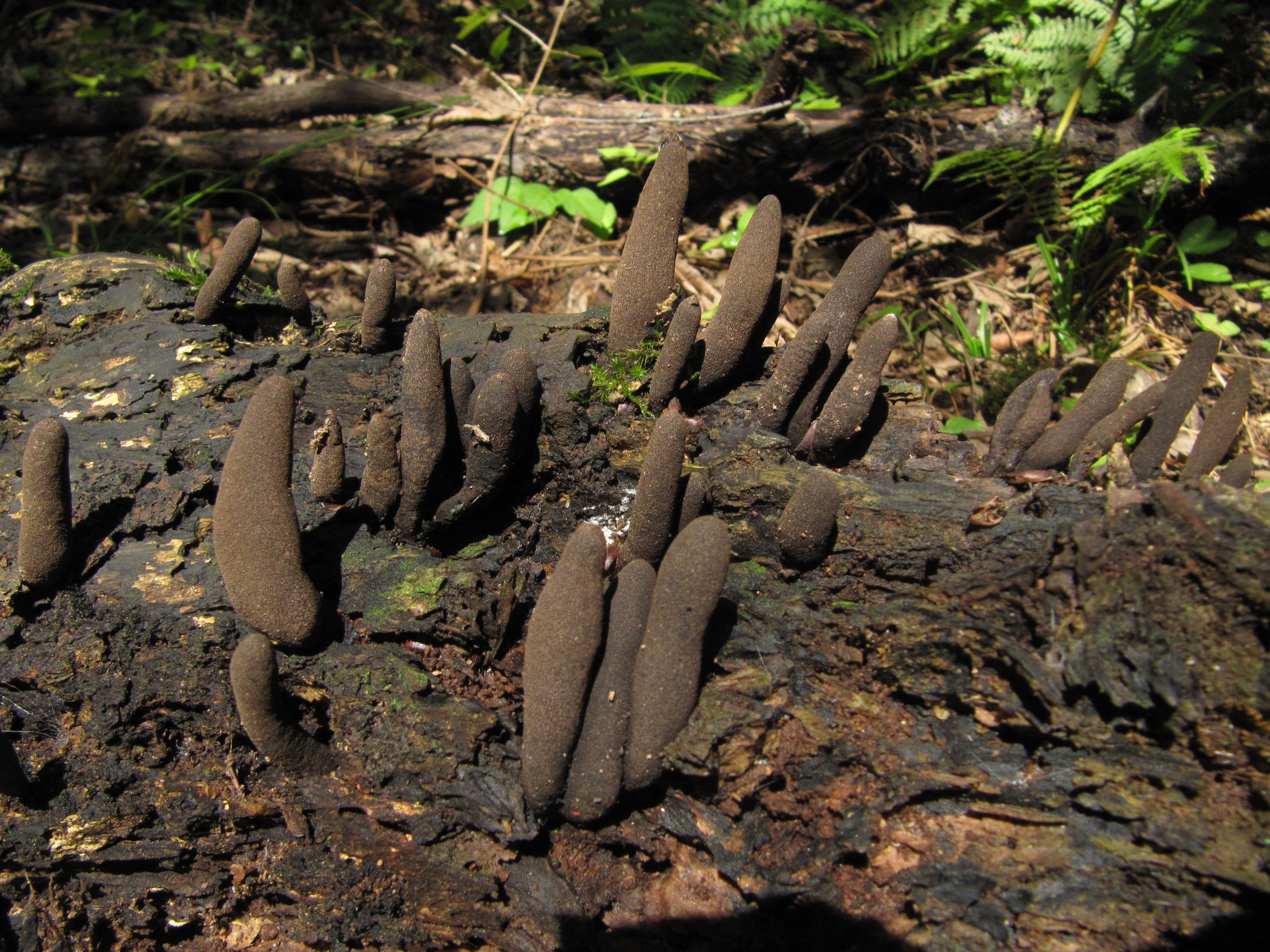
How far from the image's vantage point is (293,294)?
2561 millimetres

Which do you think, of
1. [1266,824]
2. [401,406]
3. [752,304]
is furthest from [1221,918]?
[401,406]

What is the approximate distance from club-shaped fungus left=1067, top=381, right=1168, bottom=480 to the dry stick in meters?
3.33

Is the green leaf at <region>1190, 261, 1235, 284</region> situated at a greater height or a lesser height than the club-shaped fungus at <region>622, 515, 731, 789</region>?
greater

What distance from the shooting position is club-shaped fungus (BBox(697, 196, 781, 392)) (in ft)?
6.93

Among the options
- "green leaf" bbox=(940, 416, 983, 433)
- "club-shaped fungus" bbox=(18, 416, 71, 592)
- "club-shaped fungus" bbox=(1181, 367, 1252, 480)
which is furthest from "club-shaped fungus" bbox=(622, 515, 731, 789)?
"green leaf" bbox=(940, 416, 983, 433)

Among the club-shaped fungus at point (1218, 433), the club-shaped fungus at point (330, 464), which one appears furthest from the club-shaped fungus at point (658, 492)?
the club-shaped fungus at point (1218, 433)

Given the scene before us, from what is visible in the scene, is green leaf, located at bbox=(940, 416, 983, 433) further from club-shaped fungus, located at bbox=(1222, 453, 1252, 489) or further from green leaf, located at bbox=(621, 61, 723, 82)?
green leaf, located at bbox=(621, 61, 723, 82)

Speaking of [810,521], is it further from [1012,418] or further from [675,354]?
[1012,418]

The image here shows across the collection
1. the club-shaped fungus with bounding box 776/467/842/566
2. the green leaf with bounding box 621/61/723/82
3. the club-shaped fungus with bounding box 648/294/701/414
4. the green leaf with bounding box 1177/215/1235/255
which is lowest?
the club-shaped fungus with bounding box 776/467/842/566

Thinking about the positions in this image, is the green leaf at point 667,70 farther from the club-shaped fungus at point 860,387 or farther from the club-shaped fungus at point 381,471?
the club-shaped fungus at point 381,471

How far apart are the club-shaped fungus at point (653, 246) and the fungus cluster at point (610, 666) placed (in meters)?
0.87

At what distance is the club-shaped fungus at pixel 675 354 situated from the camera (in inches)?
78.7

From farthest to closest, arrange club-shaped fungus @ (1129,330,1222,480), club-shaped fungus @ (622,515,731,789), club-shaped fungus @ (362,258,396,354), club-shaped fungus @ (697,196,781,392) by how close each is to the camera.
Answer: club-shaped fungus @ (362,258,396,354), club-shaped fungus @ (697,196,781,392), club-shaped fungus @ (1129,330,1222,480), club-shaped fungus @ (622,515,731,789)

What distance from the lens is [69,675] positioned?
6.17 ft
